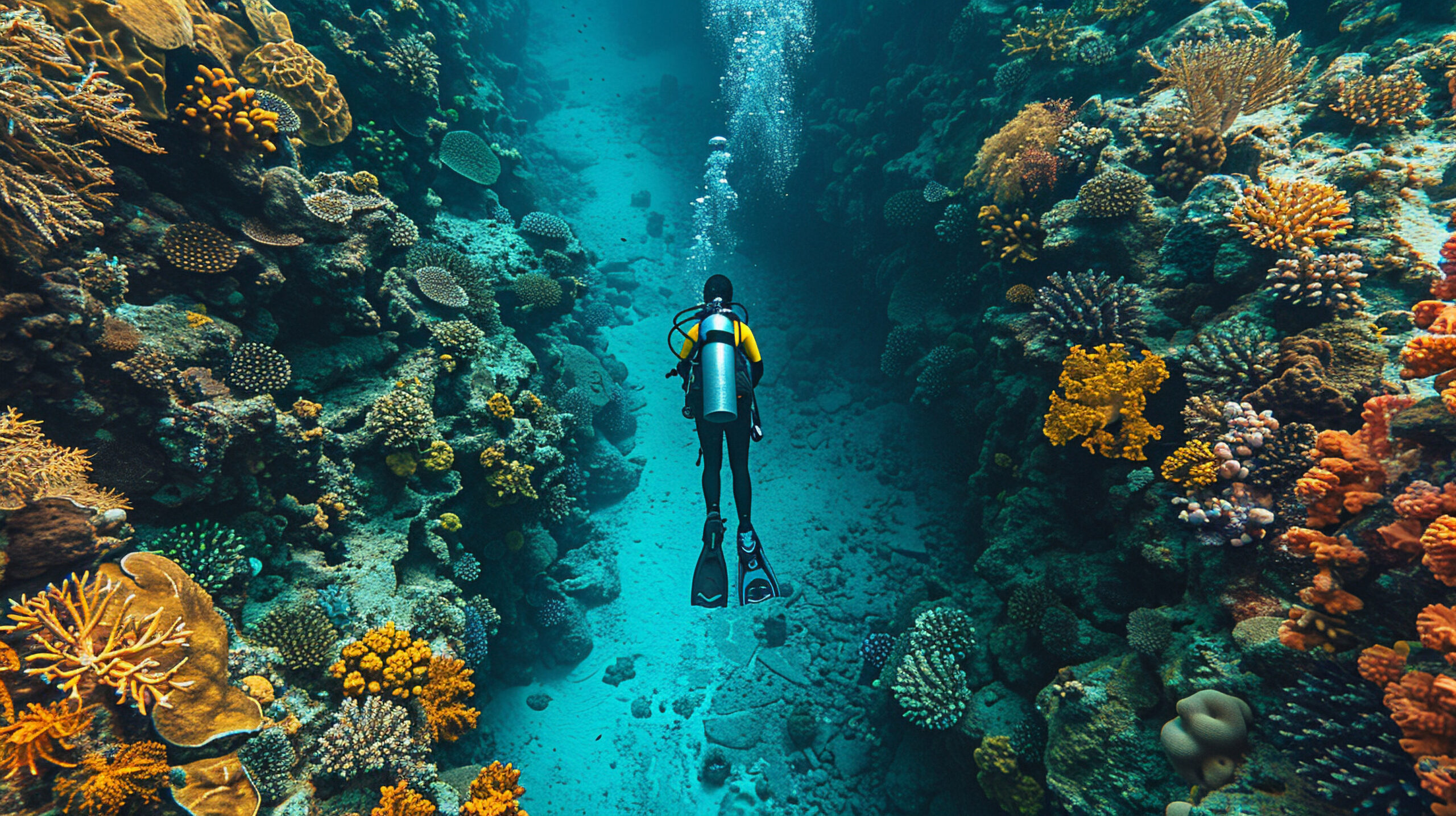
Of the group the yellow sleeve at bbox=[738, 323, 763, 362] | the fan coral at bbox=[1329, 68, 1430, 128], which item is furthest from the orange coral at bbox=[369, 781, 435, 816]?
the fan coral at bbox=[1329, 68, 1430, 128]

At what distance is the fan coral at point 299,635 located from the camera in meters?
4.65

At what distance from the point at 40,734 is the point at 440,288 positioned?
6.43 m

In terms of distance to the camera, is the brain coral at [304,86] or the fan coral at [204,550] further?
the brain coral at [304,86]

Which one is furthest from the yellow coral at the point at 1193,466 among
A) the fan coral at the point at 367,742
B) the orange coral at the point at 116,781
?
the orange coral at the point at 116,781

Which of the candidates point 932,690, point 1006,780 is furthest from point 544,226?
point 1006,780

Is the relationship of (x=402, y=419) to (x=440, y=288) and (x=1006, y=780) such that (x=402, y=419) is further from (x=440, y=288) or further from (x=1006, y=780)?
(x=1006, y=780)

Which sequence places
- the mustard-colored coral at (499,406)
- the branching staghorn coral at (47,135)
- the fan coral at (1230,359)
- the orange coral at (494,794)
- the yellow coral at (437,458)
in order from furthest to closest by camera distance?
the mustard-colored coral at (499,406) < the yellow coral at (437,458) < the orange coral at (494,794) < the fan coral at (1230,359) < the branching staghorn coral at (47,135)

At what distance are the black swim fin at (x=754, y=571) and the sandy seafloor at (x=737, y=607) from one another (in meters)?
2.85

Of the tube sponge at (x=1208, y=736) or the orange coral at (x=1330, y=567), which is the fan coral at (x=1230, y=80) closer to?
the orange coral at (x=1330, y=567)

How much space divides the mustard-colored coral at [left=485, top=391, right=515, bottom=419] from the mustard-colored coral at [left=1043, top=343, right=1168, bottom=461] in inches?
288

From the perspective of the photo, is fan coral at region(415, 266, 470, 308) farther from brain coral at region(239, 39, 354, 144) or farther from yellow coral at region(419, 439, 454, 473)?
yellow coral at region(419, 439, 454, 473)

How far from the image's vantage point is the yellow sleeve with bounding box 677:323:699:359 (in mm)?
4770

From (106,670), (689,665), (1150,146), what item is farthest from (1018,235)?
(106,670)

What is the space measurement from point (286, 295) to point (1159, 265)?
10.4 metres
